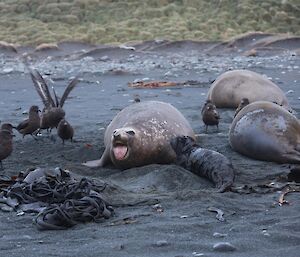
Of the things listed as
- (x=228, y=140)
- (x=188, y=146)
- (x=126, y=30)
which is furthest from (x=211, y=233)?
(x=126, y=30)

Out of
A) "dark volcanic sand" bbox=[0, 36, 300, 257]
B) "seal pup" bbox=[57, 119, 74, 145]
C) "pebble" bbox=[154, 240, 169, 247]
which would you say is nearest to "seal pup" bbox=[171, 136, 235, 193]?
"dark volcanic sand" bbox=[0, 36, 300, 257]

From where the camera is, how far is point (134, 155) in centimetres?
666

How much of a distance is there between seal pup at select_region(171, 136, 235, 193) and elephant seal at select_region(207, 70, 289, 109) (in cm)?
342

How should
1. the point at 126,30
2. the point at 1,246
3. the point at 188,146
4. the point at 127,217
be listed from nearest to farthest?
the point at 1,246
the point at 127,217
the point at 188,146
the point at 126,30

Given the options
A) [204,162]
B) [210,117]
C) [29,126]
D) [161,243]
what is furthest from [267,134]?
[161,243]

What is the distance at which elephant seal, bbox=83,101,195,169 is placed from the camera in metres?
6.64

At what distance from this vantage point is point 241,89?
10.3m

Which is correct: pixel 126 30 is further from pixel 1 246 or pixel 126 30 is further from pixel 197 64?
pixel 1 246

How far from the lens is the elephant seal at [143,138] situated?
664cm

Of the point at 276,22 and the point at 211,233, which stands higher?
the point at 211,233

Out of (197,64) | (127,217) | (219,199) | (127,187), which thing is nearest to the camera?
(127,217)

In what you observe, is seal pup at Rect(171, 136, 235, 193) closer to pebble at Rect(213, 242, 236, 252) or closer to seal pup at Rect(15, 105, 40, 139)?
pebble at Rect(213, 242, 236, 252)

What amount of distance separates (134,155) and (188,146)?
1.54 ft

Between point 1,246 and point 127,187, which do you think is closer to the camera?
point 1,246
